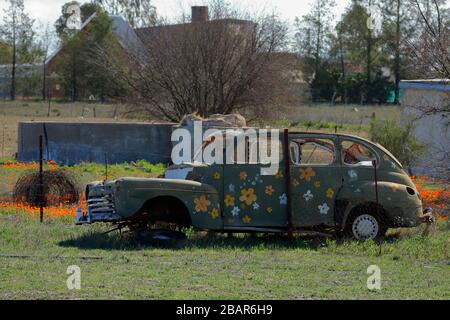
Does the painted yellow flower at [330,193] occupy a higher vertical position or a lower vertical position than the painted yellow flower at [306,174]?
lower

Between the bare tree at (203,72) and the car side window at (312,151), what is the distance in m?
19.1

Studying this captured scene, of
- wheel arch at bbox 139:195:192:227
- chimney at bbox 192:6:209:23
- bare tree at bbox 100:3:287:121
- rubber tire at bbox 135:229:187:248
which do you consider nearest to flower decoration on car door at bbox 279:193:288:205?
wheel arch at bbox 139:195:192:227

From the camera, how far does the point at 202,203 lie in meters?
12.9

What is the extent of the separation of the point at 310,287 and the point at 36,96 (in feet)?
240

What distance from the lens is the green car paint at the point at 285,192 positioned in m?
12.9

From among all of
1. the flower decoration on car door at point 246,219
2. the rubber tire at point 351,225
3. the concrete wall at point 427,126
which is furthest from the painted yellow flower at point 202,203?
the concrete wall at point 427,126

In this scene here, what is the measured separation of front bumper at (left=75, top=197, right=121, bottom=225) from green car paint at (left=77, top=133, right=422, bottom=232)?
0.05 ft

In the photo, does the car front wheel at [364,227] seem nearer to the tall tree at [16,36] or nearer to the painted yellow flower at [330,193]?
the painted yellow flower at [330,193]

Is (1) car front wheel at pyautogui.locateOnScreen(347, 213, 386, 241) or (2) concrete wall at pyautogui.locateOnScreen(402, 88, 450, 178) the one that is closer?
(1) car front wheel at pyautogui.locateOnScreen(347, 213, 386, 241)

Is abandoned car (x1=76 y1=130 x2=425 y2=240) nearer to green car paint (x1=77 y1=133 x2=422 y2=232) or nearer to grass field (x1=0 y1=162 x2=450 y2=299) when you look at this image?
green car paint (x1=77 y1=133 x2=422 y2=232)

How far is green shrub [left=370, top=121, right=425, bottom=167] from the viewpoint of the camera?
2638 cm

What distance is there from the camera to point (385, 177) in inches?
542

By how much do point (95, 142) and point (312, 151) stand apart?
15.4 meters
